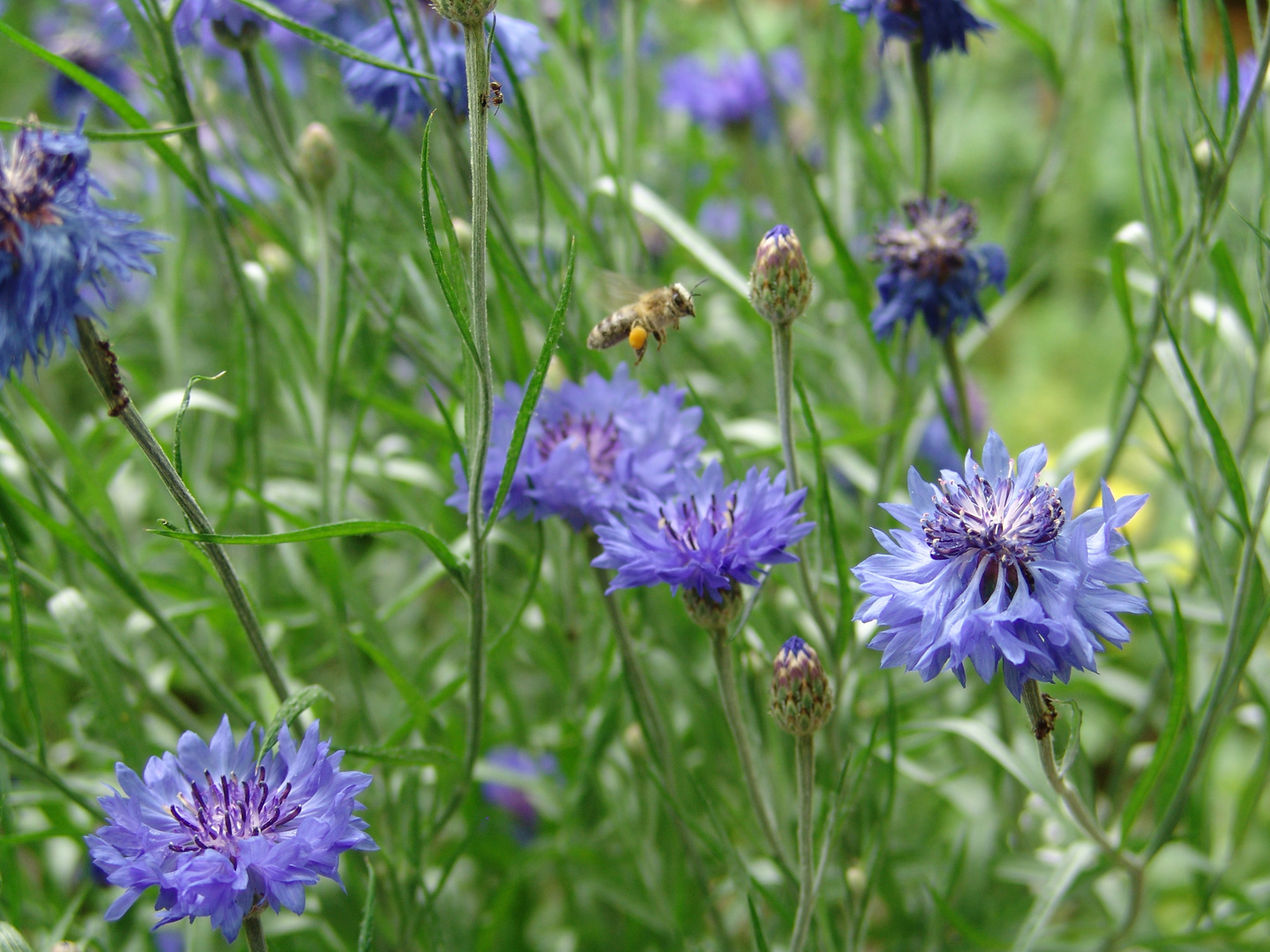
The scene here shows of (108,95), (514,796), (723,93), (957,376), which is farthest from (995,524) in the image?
(723,93)

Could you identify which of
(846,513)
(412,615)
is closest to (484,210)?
(846,513)

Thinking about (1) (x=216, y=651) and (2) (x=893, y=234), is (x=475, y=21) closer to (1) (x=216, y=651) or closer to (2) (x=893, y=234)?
(2) (x=893, y=234)

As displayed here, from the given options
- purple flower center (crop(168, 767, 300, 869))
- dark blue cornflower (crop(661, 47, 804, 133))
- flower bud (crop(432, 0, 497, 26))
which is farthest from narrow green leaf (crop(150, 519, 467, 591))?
dark blue cornflower (crop(661, 47, 804, 133))

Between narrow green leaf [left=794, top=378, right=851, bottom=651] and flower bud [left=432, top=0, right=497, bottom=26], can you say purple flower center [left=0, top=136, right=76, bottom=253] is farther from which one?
narrow green leaf [left=794, top=378, right=851, bottom=651]

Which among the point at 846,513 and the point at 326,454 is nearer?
the point at 326,454

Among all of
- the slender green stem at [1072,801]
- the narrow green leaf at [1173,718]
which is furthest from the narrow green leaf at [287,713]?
the narrow green leaf at [1173,718]

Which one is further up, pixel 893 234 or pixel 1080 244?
pixel 1080 244

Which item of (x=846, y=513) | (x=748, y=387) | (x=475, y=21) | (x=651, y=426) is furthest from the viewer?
(x=748, y=387)

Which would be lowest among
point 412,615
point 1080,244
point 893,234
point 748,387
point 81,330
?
point 81,330
